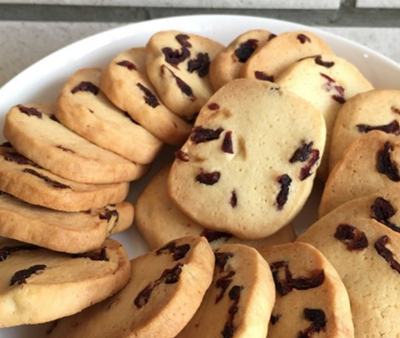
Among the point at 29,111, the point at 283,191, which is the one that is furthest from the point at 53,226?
the point at 283,191

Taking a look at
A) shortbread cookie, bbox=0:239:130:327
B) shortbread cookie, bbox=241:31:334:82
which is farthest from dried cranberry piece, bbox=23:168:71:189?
shortbread cookie, bbox=241:31:334:82

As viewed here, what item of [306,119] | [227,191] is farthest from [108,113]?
[306,119]

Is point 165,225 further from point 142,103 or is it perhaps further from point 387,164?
point 387,164

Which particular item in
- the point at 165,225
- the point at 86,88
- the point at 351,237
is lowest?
the point at 165,225

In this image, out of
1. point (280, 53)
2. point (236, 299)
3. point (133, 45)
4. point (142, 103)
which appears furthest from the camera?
point (133, 45)

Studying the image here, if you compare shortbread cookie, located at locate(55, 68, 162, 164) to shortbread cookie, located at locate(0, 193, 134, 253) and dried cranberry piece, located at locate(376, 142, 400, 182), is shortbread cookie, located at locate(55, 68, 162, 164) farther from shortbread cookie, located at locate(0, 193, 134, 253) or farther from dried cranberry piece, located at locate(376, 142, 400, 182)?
dried cranberry piece, located at locate(376, 142, 400, 182)

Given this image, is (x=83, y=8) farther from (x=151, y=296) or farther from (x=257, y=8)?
(x=151, y=296)

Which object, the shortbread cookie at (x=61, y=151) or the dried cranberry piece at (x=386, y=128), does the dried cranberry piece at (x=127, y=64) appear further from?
the dried cranberry piece at (x=386, y=128)
